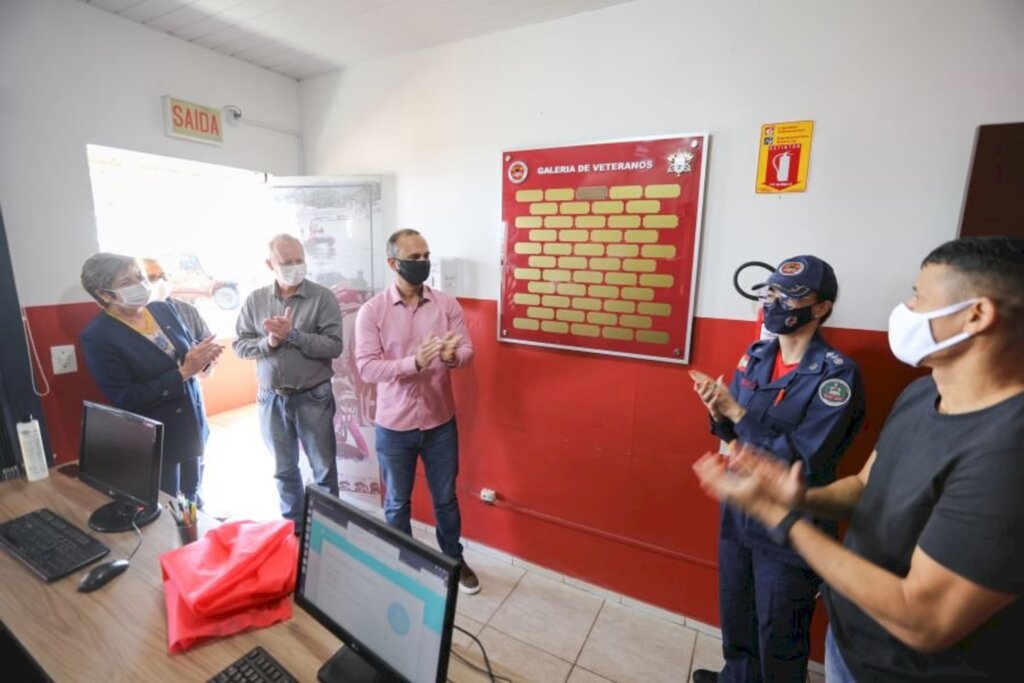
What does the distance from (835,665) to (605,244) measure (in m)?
1.62

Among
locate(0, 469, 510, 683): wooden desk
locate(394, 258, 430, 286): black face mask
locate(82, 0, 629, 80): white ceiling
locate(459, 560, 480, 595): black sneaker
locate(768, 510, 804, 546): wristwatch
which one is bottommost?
locate(459, 560, 480, 595): black sneaker

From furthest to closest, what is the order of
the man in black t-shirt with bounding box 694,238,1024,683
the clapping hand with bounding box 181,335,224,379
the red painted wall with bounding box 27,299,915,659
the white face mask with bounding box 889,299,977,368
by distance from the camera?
1. the clapping hand with bounding box 181,335,224,379
2. the red painted wall with bounding box 27,299,915,659
3. the white face mask with bounding box 889,299,977,368
4. the man in black t-shirt with bounding box 694,238,1024,683

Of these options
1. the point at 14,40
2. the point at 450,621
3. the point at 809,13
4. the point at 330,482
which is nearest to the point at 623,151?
the point at 809,13

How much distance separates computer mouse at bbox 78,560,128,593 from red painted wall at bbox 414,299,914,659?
1.56m

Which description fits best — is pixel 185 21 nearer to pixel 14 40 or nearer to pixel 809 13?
pixel 14 40

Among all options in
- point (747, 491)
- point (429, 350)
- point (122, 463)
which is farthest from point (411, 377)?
point (747, 491)

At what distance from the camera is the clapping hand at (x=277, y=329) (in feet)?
7.06

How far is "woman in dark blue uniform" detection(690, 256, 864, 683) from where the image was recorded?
1.36 meters

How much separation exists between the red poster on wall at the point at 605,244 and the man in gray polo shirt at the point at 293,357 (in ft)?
3.27

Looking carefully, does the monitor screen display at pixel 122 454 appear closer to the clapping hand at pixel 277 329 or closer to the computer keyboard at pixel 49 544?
the computer keyboard at pixel 49 544

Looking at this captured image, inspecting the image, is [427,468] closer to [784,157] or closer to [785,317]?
[785,317]

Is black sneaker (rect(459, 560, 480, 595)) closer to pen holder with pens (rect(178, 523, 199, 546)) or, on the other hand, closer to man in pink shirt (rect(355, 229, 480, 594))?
man in pink shirt (rect(355, 229, 480, 594))

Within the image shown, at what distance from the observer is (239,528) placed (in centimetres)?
126

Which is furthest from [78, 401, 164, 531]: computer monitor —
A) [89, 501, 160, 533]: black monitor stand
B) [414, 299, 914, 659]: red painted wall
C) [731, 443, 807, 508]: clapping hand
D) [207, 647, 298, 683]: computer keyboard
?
[731, 443, 807, 508]: clapping hand
